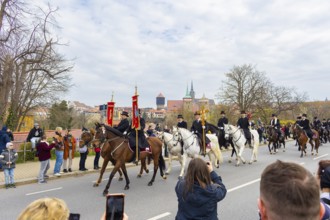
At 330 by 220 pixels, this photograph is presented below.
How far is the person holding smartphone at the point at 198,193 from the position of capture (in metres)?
3.42

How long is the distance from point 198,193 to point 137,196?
545 cm

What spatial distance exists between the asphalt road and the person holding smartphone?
316cm

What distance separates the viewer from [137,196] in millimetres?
8492

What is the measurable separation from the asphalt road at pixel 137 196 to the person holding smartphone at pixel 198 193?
3157 millimetres

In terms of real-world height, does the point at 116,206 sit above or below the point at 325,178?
above

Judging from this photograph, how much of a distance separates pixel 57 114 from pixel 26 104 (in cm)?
616

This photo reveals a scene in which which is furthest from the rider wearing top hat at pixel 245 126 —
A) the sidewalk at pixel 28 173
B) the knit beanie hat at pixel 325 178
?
the knit beanie hat at pixel 325 178

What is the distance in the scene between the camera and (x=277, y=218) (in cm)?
162

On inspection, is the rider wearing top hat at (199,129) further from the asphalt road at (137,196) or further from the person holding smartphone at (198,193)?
the person holding smartphone at (198,193)

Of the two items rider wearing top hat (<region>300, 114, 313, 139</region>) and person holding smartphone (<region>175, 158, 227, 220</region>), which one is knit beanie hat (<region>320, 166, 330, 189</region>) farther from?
rider wearing top hat (<region>300, 114, 313, 139</region>)

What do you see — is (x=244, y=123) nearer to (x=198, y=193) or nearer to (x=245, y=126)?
(x=245, y=126)

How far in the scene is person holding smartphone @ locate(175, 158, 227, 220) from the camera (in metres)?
3.42

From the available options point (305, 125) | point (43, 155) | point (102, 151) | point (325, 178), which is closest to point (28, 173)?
point (43, 155)

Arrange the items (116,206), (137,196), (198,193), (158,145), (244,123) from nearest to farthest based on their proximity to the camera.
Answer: (116,206) → (198,193) → (137,196) → (158,145) → (244,123)
